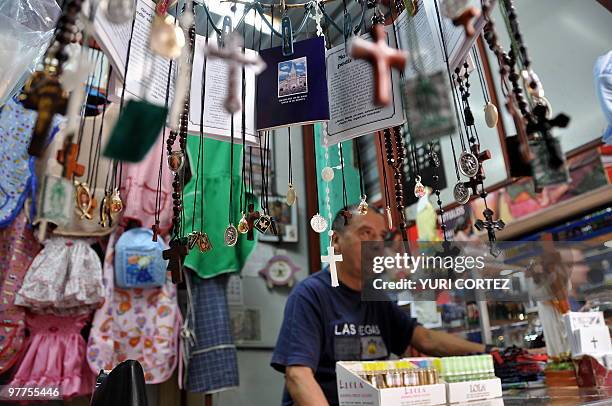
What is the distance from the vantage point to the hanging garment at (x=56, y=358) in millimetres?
1587

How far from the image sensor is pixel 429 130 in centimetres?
50

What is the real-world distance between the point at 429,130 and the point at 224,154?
1.66 metres

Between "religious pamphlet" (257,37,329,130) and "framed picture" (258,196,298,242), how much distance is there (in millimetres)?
1587

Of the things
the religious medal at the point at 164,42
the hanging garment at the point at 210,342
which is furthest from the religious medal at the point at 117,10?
the hanging garment at the point at 210,342

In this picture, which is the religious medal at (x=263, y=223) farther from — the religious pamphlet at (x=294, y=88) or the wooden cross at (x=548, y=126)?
the wooden cross at (x=548, y=126)

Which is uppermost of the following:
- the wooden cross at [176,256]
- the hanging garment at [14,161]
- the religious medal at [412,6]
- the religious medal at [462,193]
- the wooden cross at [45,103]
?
the hanging garment at [14,161]

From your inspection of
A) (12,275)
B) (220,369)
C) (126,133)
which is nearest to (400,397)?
(126,133)

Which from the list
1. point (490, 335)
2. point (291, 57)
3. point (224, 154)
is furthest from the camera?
point (490, 335)

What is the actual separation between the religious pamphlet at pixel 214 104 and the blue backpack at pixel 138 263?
987 mm

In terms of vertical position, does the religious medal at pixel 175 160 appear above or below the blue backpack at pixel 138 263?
below

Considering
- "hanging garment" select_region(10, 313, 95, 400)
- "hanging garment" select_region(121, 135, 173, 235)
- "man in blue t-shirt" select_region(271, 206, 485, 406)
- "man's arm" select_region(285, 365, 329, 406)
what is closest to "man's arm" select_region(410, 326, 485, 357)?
"man in blue t-shirt" select_region(271, 206, 485, 406)

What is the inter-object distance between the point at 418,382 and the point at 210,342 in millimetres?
1037

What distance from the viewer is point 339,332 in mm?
1591

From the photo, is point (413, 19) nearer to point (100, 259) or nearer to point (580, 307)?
point (580, 307)
